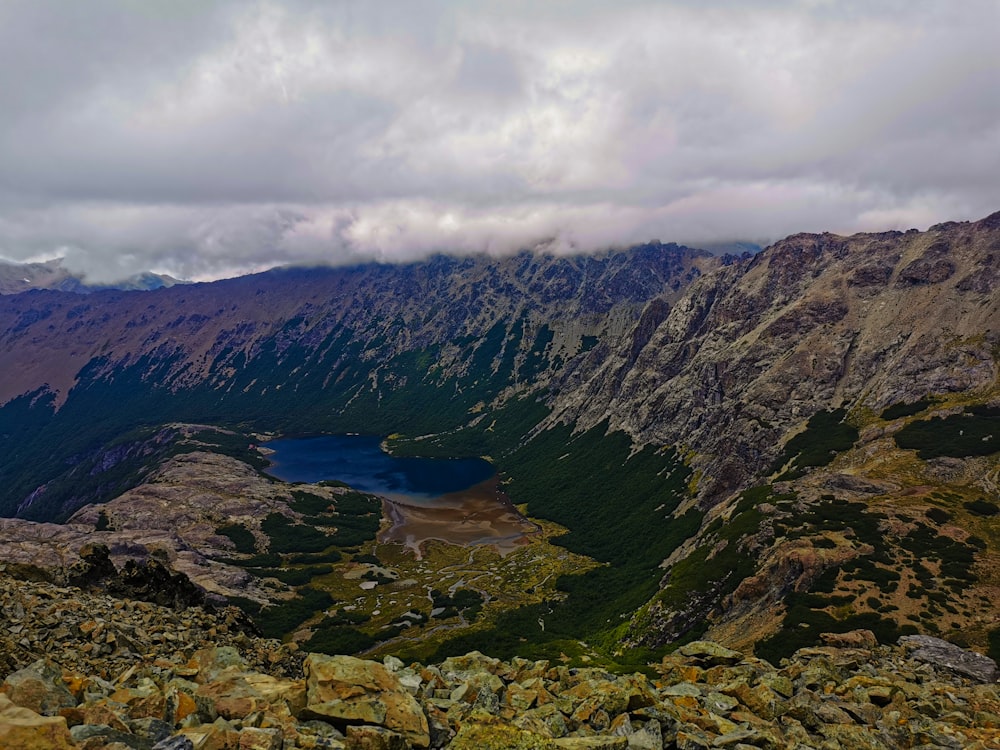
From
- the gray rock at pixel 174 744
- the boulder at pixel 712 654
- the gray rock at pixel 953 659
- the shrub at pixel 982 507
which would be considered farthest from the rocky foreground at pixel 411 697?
the shrub at pixel 982 507

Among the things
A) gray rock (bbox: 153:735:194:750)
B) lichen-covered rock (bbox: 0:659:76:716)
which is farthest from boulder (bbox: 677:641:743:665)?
lichen-covered rock (bbox: 0:659:76:716)

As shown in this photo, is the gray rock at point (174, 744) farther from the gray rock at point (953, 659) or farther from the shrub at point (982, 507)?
the shrub at point (982, 507)

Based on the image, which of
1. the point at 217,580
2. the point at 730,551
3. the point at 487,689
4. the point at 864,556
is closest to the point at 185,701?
the point at 487,689

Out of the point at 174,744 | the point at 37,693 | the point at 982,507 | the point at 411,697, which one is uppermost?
the point at 37,693

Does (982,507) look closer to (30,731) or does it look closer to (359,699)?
(359,699)

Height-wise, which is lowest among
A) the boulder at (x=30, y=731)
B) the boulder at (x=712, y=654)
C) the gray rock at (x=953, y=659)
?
the gray rock at (x=953, y=659)

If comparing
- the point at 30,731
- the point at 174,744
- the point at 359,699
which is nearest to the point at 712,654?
the point at 359,699

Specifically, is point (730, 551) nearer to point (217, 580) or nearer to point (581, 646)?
point (581, 646)

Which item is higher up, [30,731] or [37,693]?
[30,731]

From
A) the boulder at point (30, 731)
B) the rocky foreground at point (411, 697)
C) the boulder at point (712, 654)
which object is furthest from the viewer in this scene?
the boulder at point (712, 654)
